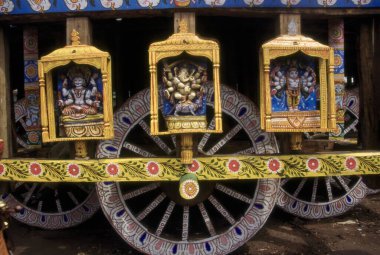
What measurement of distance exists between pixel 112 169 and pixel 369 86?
2.69 metres

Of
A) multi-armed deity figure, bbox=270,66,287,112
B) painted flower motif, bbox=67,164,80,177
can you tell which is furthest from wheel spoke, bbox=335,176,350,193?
painted flower motif, bbox=67,164,80,177

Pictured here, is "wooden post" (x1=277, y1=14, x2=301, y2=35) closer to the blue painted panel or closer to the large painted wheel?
the blue painted panel

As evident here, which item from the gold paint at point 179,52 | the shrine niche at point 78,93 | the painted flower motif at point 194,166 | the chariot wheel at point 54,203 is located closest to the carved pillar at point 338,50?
the gold paint at point 179,52

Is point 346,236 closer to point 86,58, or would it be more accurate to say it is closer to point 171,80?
point 171,80

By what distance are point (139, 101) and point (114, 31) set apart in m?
1.73

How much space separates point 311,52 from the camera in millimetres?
3760

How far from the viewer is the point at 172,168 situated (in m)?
3.93

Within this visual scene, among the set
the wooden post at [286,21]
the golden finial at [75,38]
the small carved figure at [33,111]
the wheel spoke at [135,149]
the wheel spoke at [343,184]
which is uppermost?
the wooden post at [286,21]

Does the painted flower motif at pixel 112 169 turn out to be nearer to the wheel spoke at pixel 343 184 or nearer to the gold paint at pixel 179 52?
the gold paint at pixel 179 52

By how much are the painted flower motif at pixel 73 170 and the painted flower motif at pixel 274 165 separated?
5.65 ft

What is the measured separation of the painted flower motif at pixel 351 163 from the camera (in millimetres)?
4020

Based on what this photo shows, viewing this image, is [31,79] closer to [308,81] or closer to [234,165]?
[234,165]

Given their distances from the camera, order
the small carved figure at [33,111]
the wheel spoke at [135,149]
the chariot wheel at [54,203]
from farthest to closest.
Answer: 1. the chariot wheel at [54,203]
2. the small carved figure at [33,111]
3. the wheel spoke at [135,149]

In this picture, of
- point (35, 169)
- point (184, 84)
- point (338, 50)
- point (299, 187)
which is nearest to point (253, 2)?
point (184, 84)
